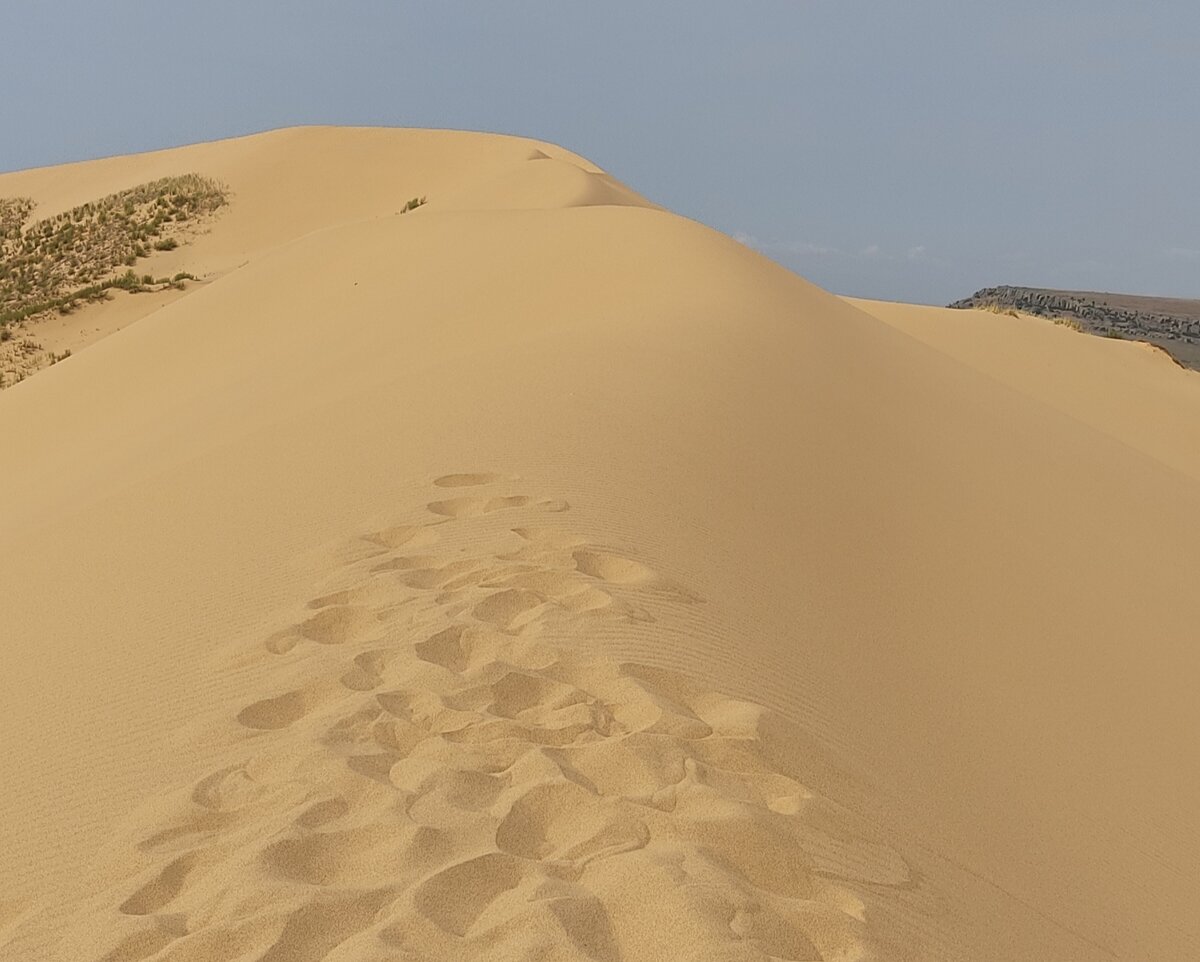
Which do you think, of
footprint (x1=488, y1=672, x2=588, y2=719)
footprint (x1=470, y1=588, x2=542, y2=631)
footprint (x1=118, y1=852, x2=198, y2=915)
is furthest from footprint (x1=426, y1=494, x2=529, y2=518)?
footprint (x1=118, y1=852, x2=198, y2=915)

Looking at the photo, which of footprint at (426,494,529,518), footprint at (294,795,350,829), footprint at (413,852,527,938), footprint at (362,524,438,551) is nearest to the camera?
footprint at (413,852,527,938)

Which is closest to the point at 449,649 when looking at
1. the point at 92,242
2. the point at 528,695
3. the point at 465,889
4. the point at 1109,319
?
the point at 528,695

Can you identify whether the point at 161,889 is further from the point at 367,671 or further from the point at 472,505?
the point at 472,505

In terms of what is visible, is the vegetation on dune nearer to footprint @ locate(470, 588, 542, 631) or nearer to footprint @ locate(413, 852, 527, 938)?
footprint @ locate(470, 588, 542, 631)

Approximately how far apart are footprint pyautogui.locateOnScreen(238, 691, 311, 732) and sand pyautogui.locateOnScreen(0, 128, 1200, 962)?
20 mm

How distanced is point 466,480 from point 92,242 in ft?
75.9

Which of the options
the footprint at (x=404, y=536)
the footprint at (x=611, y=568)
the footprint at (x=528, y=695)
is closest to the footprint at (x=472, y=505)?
the footprint at (x=404, y=536)

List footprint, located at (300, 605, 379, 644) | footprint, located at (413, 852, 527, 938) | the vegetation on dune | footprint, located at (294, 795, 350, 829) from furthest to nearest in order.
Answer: the vegetation on dune
footprint, located at (300, 605, 379, 644)
footprint, located at (294, 795, 350, 829)
footprint, located at (413, 852, 527, 938)

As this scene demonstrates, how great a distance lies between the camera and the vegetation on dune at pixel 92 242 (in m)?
20.5

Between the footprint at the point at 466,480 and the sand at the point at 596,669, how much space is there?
0.12 ft

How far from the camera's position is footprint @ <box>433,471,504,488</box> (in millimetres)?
5039

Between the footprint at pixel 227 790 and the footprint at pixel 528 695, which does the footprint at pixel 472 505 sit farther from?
the footprint at pixel 227 790

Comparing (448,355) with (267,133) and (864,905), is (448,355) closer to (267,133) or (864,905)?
(864,905)

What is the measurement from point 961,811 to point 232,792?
6.92 feet
